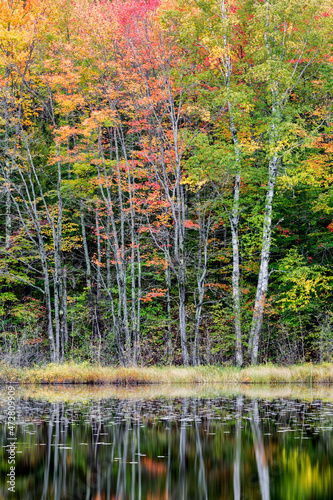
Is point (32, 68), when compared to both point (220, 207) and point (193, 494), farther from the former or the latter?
point (193, 494)

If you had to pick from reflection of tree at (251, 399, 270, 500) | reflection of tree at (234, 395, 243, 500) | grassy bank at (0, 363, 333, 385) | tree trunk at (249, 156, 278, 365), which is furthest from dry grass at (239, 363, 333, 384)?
reflection of tree at (251, 399, 270, 500)

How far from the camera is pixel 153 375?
1694cm

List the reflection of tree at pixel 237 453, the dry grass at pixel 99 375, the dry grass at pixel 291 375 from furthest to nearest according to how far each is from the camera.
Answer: the dry grass at pixel 291 375 < the dry grass at pixel 99 375 < the reflection of tree at pixel 237 453

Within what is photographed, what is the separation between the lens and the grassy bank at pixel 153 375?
1686cm

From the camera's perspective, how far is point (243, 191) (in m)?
23.9

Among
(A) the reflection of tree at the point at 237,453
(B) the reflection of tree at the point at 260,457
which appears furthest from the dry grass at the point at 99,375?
(B) the reflection of tree at the point at 260,457

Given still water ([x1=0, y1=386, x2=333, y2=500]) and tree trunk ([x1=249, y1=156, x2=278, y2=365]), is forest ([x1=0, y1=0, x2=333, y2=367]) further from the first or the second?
still water ([x1=0, y1=386, x2=333, y2=500])

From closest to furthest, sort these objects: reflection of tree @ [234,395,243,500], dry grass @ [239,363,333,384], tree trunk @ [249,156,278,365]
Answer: reflection of tree @ [234,395,243,500] → dry grass @ [239,363,333,384] → tree trunk @ [249,156,278,365]

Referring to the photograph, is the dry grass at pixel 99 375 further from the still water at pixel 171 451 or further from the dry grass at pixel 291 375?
the still water at pixel 171 451

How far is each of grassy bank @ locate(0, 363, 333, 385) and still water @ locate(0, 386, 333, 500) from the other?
19.6ft

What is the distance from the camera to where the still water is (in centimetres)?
469

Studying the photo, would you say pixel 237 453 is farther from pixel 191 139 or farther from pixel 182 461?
pixel 191 139

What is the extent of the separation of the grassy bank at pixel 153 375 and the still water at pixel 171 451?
5971 millimetres

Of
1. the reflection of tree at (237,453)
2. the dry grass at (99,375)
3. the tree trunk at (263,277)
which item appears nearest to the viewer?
the reflection of tree at (237,453)
